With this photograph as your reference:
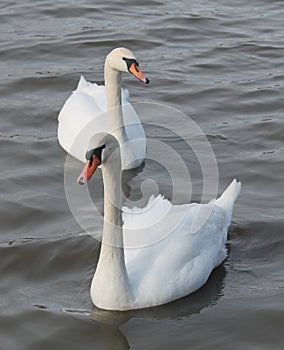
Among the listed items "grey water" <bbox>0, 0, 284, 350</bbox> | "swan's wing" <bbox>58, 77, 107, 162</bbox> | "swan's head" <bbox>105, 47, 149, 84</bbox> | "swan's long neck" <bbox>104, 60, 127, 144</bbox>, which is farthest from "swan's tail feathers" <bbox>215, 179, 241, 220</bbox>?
"swan's wing" <bbox>58, 77, 107, 162</bbox>

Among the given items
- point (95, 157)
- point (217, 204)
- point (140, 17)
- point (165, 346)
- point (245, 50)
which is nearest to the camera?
point (95, 157)

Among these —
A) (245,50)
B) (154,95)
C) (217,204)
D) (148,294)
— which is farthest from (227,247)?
(245,50)

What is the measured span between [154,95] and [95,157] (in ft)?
17.6

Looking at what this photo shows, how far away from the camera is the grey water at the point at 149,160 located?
20.9 ft

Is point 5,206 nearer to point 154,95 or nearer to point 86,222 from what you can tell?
point 86,222

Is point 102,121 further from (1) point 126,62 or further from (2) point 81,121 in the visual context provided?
(1) point 126,62

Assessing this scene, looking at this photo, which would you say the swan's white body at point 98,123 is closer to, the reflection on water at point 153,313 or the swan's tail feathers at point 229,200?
the swan's tail feathers at point 229,200

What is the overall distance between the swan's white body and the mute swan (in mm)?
1804

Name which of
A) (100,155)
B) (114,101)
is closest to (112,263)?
(100,155)

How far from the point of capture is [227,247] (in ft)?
24.2

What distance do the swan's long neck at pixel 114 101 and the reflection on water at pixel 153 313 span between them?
2303mm

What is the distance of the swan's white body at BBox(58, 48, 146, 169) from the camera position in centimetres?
880

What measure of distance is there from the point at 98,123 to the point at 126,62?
131 cm

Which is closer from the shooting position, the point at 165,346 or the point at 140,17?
the point at 165,346
